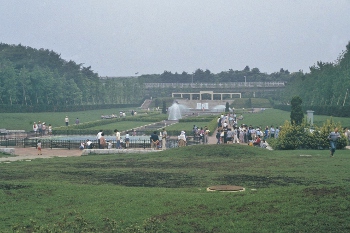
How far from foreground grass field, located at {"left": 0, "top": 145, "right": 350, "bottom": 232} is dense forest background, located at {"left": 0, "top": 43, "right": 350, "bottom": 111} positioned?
41.5m

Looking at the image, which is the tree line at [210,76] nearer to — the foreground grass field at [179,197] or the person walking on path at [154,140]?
the person walking on path at [154,140]

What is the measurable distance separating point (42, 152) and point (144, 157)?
30.8ft

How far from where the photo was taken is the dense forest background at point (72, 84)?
67.2 metres

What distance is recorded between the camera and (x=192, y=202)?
12.0m

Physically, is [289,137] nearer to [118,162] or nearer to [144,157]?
[144,157]

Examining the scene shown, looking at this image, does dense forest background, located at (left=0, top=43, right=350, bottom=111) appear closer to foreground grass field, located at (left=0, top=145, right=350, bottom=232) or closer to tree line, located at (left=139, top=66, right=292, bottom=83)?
foreground grass field, located at (left=0, top=145, right=350, bottom=232)

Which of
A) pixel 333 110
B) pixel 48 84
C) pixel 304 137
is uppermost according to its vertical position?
pixel 48 84

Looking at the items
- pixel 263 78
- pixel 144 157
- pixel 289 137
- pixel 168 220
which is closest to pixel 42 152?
pixel 144 157

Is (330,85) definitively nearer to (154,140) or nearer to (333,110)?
(333,110)

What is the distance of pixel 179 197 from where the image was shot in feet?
41.5

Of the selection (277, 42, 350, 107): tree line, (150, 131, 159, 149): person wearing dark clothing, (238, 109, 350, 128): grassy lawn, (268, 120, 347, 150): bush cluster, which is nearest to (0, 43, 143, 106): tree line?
(238, 109, 350, 128): grassy lawn

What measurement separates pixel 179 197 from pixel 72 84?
250ft

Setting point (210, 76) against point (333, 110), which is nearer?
point (333, 110)

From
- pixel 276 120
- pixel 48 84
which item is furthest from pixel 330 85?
pixel 48 84
